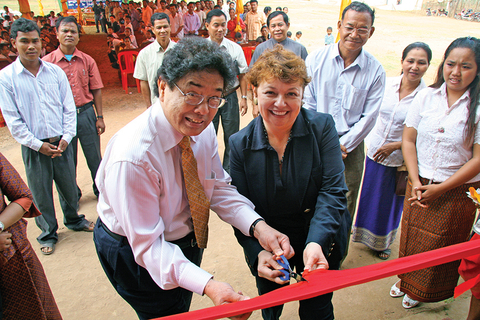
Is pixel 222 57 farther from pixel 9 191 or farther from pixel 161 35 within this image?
pixel 161 35

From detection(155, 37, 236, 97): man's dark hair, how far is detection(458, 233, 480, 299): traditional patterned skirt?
1.92 metres

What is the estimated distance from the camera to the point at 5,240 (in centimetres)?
168

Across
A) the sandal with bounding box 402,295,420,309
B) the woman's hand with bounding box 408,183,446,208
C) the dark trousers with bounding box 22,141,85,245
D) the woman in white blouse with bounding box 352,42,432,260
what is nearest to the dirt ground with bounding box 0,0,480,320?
the sandal with bounding box 402,295,420,309

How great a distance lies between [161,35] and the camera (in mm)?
4082

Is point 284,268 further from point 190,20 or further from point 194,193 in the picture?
point 190,20

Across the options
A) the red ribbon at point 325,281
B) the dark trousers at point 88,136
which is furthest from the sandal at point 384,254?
the dark trousers at point 88,136

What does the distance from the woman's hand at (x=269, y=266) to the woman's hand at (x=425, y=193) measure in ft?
4.23

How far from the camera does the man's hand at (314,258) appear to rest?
1.55 metres

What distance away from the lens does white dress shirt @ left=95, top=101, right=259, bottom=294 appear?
50.1 inches

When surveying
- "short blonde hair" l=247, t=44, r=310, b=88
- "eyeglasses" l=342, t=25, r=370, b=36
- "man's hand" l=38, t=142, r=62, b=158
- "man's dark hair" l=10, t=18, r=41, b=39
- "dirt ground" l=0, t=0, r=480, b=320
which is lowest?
"dirt ground" l=0, t=0, r=480, b=320

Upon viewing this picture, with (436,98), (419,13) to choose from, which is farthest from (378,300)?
(419,13)

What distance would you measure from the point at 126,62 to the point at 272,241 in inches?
355

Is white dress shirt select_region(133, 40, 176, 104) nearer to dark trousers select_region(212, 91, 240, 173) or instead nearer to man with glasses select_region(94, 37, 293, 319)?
dark trousers select_region(212, 91, 240, 173)

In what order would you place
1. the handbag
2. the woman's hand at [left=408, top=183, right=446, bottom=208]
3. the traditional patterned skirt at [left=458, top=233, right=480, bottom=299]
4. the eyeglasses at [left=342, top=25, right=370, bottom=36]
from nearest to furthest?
1. the traditional patterned skirt at [left=458, top=233, right=480, bottom=299]
2. the woman's hand at [left=408, top=183, right=446, bottom=208]
3. the eyeglasses at [left=342, top=25, right=370, bottom=36]
4. the handbag
